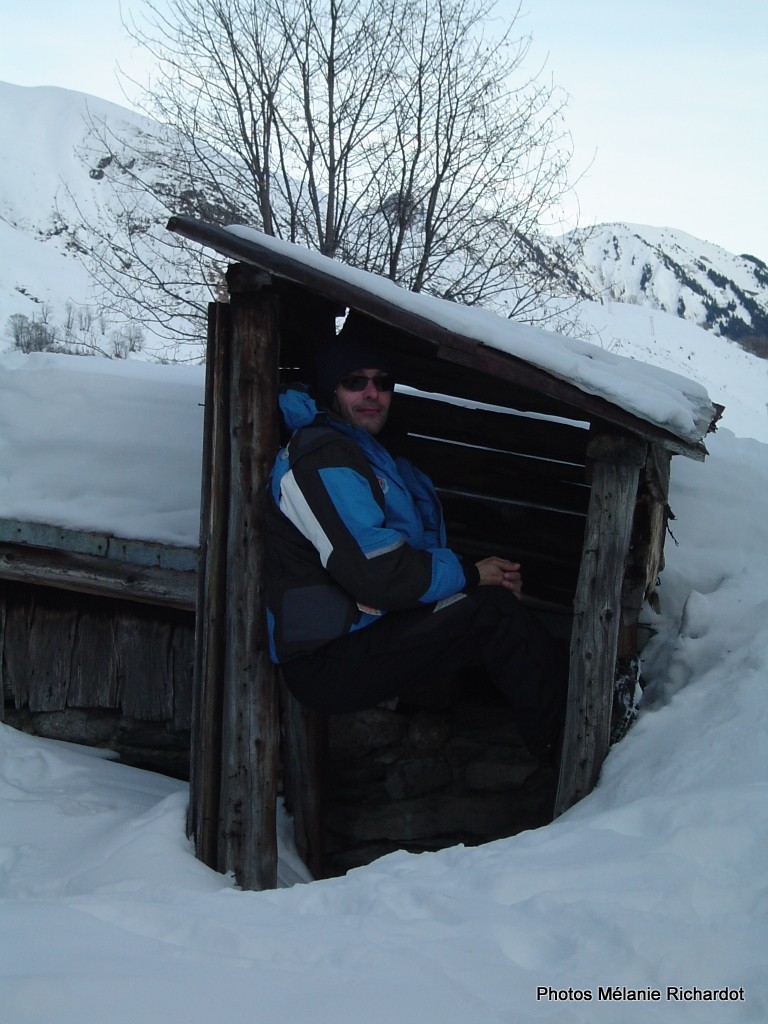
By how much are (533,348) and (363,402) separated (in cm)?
87

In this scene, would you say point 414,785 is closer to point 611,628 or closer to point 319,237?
point 611,628

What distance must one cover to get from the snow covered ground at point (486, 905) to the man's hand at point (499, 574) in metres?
0.69

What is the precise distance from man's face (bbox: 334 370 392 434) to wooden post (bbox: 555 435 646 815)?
0.90 m

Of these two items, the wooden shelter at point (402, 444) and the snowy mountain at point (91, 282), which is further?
the snowy mountain at point (91, 282)

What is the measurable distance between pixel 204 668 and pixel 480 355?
5.62ft

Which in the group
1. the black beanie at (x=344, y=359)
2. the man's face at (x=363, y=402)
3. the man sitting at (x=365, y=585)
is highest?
the black beanie at (x=344, y=359)

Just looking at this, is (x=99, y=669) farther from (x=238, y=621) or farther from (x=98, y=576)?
(x=238, y=621)

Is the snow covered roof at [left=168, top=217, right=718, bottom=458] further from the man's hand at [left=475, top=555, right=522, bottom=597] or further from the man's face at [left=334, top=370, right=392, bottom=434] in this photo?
the man's hand at [left=475, top=555, right=522, bottom=597]

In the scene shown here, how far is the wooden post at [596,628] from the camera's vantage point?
3184 millimetres

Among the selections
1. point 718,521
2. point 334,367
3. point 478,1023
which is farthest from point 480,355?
point 718,521

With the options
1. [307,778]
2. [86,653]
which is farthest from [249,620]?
[86,653]

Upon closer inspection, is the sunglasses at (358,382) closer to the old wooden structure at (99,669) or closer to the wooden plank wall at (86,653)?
the old wooden structure at (99,669)

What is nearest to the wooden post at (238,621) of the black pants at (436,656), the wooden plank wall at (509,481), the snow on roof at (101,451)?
the black pants at (436,656)

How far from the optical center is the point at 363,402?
3.55 metres
